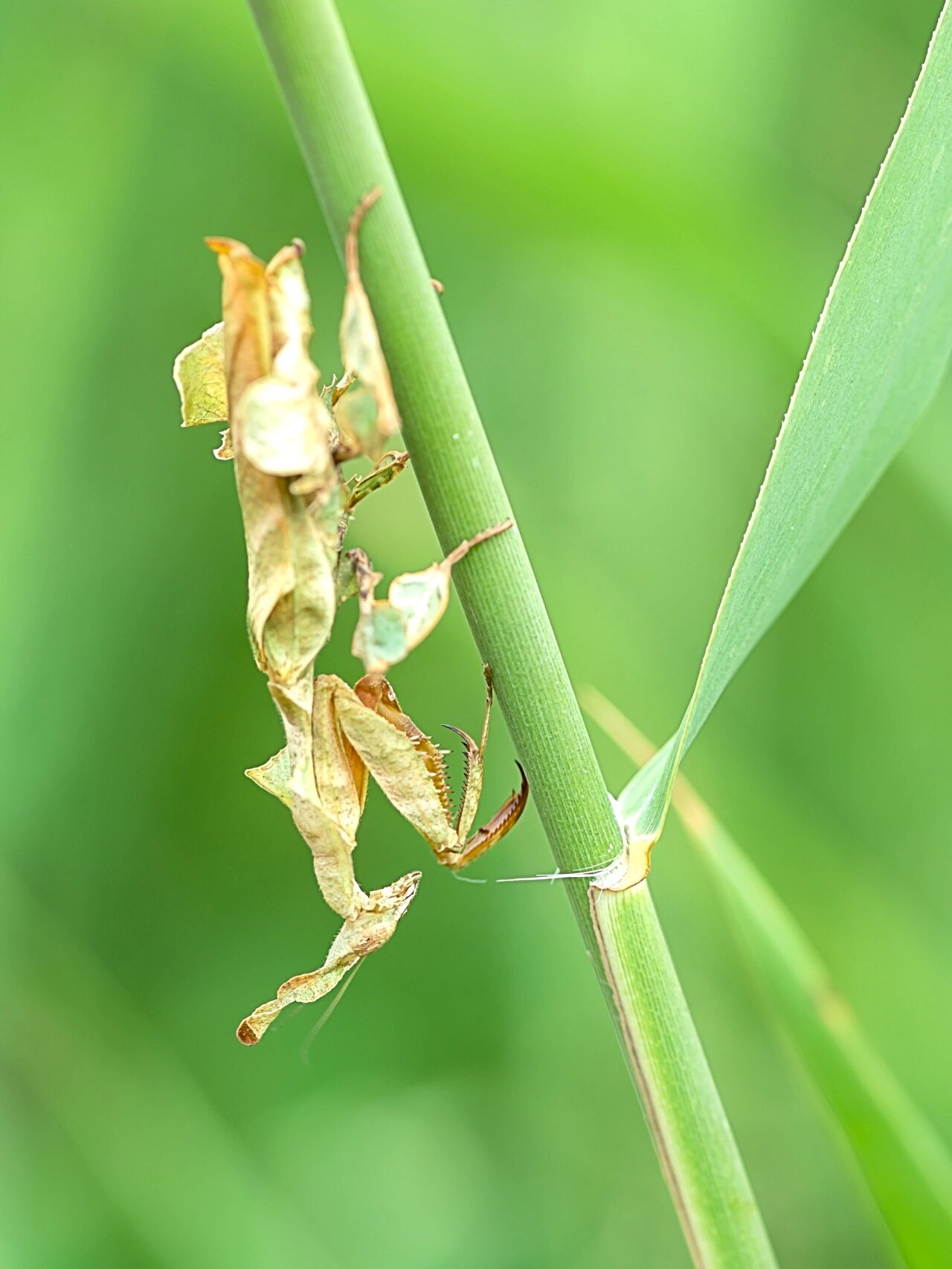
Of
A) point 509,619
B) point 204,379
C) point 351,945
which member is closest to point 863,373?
point 509,619

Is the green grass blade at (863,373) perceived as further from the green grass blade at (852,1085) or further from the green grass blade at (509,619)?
the green grass blade at (852,1085)

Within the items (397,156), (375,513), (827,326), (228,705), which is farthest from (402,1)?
(228,705)

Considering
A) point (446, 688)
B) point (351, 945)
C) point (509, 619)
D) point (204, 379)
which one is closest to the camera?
point (509, 619)

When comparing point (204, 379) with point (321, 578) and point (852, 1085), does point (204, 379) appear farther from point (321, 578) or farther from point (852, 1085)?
point (852, 1085)

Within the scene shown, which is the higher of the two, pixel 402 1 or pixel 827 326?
pixel 402 1

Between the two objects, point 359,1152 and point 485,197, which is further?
point 359,1152

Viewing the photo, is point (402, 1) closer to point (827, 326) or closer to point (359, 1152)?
point (827, 326)

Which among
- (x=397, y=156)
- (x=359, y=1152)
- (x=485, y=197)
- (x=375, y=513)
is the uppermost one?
(x=397, y=156)

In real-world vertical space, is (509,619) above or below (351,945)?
above
